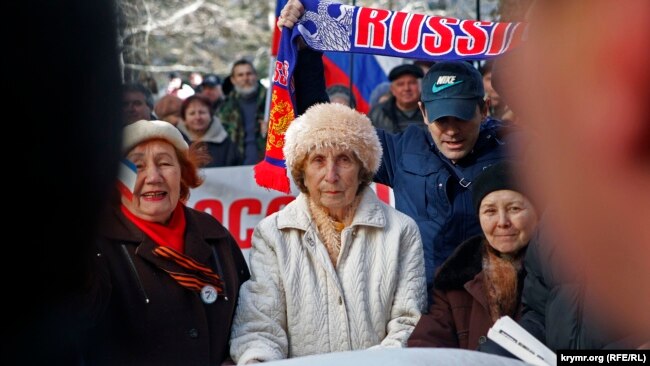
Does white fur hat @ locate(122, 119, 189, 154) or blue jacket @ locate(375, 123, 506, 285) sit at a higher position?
white fur hat @ locate(122, 119, 189, 154)

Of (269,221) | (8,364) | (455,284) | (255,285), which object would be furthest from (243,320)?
(8,364)

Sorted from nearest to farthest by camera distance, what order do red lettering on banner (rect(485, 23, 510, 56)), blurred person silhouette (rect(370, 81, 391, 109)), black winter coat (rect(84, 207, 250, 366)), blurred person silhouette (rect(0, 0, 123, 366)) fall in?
blurred person silhouette (rect(0, 0, 123, 366)) → black winter coat (rect(84, 207, 250, 366)) → red lettering on banner (rect(485, 23, 510, 56)) → blurred person silhouette (rect(370, 81, 391, 109))

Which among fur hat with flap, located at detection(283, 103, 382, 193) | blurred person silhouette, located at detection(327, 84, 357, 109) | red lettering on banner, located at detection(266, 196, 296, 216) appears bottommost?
red lettering on banner, located at detection(266, 196, 296, 216)

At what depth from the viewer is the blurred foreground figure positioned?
585mm

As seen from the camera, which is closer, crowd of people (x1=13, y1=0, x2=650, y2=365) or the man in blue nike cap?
crowd of people (x1=13, y1=0, x2=650, y2=365)

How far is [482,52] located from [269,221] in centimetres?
157

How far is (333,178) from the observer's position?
13.6 ft

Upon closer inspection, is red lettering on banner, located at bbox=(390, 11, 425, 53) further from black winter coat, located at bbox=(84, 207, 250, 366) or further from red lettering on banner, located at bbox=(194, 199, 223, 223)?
red lettering on banner, located at bbox=(194, 199, 223, 223)

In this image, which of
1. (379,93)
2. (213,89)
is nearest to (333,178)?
(379,93)

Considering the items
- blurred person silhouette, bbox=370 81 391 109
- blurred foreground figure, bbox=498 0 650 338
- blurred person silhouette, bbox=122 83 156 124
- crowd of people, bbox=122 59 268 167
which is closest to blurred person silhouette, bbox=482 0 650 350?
blurred foreground figure, bbox=498 0 650 338

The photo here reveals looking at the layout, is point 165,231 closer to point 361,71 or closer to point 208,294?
point 208,294

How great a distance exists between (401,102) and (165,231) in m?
4.86

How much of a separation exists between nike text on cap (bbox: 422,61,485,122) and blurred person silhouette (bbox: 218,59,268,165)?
5.21 meters

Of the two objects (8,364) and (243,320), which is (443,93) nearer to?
(243,320)
